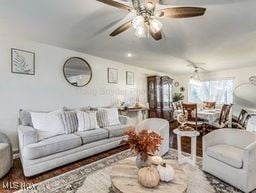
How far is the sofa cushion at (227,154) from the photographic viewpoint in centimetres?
210

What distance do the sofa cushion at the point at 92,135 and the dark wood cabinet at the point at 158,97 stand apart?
3160 millimetres

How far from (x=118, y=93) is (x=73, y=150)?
8.48 feet

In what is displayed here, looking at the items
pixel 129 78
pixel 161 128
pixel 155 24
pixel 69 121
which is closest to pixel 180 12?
pixel 155 24

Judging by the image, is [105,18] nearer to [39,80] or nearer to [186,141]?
[39,80]

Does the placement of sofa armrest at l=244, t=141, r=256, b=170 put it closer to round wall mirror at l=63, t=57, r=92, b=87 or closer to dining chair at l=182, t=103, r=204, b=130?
dining chair at l=182, t=103, r=204, b=130

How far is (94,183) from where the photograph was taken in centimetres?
229

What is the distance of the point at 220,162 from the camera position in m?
2.32

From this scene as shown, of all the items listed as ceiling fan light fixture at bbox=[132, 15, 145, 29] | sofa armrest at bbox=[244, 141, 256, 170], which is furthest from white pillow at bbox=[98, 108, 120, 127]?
sofa armrest at bbox=[244, 141, 256, 170]

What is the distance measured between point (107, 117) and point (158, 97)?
287 cm

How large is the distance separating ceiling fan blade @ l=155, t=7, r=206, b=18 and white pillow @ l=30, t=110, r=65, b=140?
2486 millimetres

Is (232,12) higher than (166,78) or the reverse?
higher

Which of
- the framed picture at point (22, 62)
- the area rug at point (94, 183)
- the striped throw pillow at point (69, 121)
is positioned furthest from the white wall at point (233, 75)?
the framed picture at point (22, 62)

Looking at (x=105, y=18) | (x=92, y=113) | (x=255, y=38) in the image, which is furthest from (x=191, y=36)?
(x=92, y=113)

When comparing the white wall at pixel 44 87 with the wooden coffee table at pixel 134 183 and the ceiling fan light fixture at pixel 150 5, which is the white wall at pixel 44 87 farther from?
the ceiling fan light fixture at pixel 150 5
